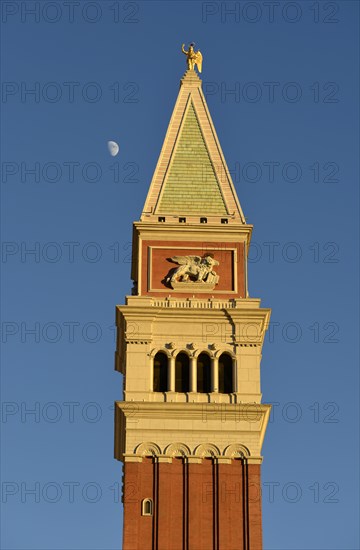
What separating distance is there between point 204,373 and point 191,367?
97 centimetres

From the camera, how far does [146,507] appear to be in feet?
243

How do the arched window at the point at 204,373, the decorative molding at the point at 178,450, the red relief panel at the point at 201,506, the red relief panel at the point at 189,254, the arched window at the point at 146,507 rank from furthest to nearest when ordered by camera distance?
the red relief panel at the point at 189,254, the arched window at the point at 204,373, the decorative molding at the point at 178,450, the arched window at the point at 146,507, the red relief panel at the point at 201,506

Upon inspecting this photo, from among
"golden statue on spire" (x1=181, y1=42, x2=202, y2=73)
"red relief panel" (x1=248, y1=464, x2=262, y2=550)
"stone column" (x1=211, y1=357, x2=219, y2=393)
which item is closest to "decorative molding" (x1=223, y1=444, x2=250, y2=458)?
"red relief panel" (x1=248, y1=464, x2=262, y2=550)

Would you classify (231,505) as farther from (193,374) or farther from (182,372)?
(182,372)

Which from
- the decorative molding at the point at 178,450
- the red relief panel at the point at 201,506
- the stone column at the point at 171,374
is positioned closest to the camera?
the red relief panel at the point at 201,506

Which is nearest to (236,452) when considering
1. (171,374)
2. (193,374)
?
(193,374)

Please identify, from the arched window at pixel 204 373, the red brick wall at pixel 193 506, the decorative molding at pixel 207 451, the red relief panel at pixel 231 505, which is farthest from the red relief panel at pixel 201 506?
the arched window at pixel 204 373

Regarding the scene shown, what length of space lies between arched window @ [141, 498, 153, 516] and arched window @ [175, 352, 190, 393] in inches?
246

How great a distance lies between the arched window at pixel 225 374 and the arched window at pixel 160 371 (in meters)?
2.80

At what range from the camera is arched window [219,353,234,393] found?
254ft

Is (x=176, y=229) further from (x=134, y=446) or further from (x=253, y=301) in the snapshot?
(x=134, y=446)

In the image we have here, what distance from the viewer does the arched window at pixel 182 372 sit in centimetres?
7756

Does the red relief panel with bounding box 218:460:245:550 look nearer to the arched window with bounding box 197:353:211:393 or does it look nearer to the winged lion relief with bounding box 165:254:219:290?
the arched window with bounding box 197:353:211:393

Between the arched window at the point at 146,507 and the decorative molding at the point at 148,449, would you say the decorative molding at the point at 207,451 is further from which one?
the arched window at the point at 146,507
